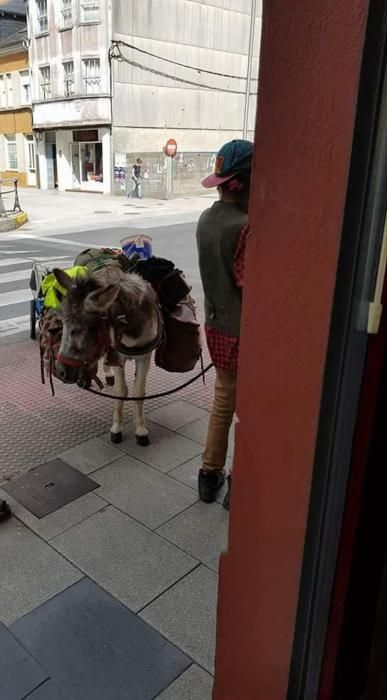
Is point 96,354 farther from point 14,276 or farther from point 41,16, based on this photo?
point 41,16

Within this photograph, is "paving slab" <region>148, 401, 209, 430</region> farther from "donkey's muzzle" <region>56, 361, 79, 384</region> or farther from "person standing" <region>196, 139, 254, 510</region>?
"donkey's muzzle" <region>56, 361, 79, 384</region>

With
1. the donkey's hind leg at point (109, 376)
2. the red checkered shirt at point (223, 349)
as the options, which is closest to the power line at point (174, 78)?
the donkey's hind leg at point (109, 376)

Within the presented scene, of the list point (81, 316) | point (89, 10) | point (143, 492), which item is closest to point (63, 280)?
point (81, 316)

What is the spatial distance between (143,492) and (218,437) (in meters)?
0.66

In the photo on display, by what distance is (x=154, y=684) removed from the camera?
2.39 meters

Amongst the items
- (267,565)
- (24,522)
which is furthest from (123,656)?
(267,565)

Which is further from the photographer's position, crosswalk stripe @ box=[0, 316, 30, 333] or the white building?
the white building

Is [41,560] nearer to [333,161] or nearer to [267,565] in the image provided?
[267,565]

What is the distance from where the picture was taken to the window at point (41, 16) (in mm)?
28844

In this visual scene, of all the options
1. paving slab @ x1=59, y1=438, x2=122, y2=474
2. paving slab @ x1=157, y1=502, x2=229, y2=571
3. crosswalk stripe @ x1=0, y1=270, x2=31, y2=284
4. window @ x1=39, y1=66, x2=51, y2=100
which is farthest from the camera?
window @ x1=39, y1=66, x2=51, y2=100

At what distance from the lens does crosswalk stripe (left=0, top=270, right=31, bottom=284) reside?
9.62 m

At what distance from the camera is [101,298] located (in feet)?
10.8

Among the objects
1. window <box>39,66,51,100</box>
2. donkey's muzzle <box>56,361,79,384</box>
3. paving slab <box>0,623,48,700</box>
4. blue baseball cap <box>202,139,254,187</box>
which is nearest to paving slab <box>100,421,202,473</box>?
donkey's muzzle <box>56,361,79,384</box>

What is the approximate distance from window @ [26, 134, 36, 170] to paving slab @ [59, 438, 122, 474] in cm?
3159
